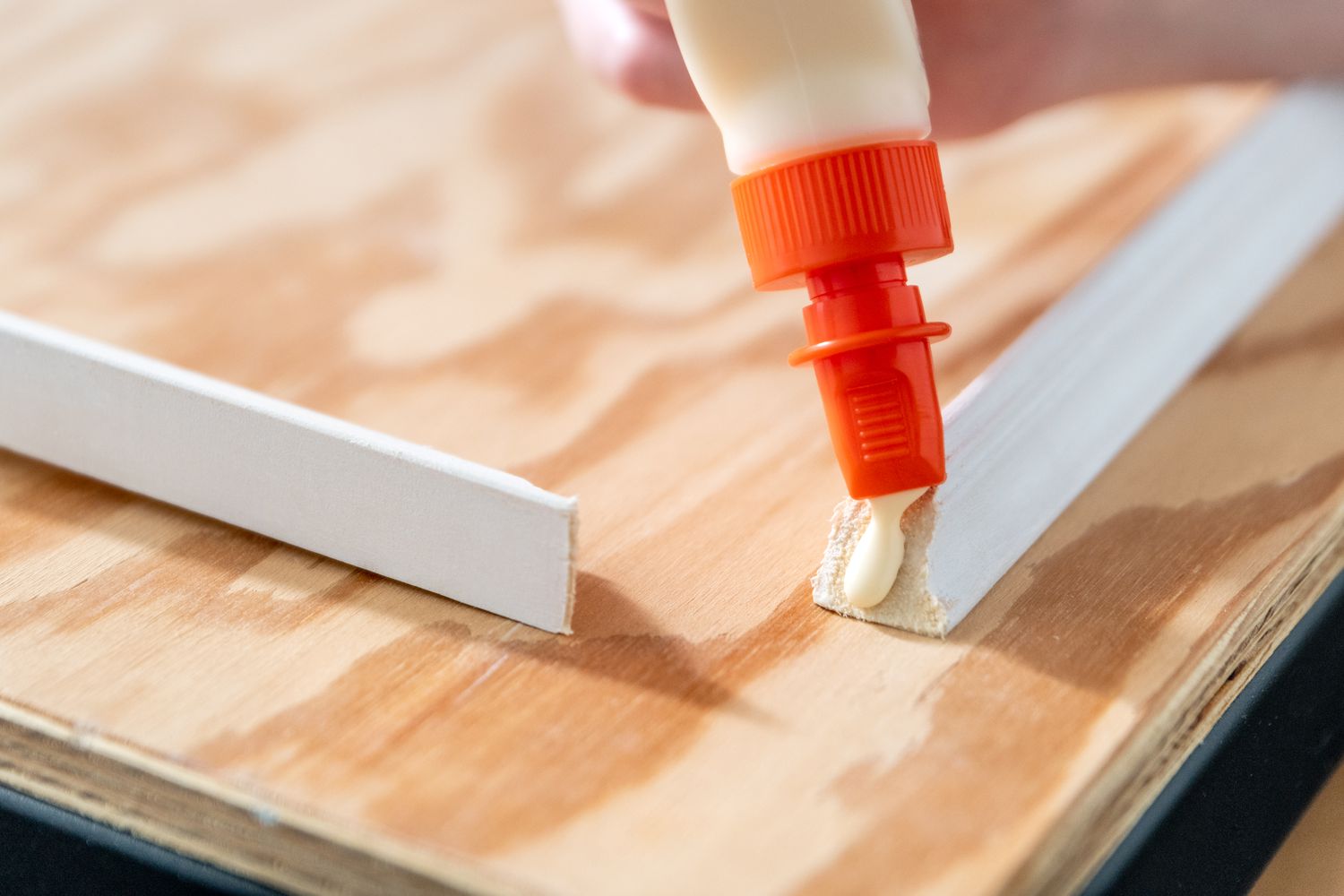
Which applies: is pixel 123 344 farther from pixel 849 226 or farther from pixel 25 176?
pixel 849 226

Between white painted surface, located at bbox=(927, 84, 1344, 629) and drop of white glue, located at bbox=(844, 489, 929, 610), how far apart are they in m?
0.01

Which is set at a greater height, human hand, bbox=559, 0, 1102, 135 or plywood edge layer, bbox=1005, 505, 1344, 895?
human hand, bbox=559, 0, 1102, 135

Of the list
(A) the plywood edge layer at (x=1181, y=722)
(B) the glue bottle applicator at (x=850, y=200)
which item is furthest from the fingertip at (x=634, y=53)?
(A) the plywood edge layer at (x=1181, y=722)

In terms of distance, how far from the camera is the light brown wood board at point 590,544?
0.99ft

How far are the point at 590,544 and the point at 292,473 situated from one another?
0.09m

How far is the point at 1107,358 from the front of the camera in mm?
450

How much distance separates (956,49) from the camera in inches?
21.6

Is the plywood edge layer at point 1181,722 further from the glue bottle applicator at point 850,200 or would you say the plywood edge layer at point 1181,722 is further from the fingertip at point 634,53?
the fingertip at point 634,53

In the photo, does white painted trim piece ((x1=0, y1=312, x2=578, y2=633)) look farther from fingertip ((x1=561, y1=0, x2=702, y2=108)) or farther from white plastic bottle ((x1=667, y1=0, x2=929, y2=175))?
fingertip ((x1=561, y1=0, x2=702, y2=108))

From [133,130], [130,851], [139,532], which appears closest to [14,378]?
[139,532]

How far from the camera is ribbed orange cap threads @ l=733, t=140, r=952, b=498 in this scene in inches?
13.5

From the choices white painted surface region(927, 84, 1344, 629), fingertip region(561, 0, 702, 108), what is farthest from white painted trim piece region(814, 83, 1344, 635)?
fingertip region(561, 0, 702, 108)

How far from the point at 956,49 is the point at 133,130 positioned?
39 cm

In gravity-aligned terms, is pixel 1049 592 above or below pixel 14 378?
below
